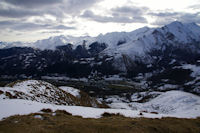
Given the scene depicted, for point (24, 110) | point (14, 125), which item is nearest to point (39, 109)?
point (24, 110)

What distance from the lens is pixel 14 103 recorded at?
2148 cm

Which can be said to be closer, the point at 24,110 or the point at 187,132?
the point at 187,132

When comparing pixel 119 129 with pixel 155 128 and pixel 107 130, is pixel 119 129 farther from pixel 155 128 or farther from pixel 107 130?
pixel 155 128

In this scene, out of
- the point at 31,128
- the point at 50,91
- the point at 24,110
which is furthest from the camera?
the point at 50,91

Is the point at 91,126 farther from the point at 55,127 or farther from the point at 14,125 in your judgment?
the point at 14,125

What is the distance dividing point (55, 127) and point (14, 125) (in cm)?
355

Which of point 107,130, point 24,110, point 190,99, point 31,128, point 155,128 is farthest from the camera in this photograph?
point 190,99

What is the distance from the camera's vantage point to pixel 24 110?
64.5ft

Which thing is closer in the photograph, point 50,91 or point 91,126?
point 91,126

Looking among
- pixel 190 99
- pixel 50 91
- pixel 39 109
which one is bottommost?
pixel 190 99

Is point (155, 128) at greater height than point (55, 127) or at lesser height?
lesser

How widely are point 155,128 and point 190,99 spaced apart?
12377 centimetres

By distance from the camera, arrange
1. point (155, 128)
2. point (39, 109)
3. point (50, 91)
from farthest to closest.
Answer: point (50, 91) < point (39, 109) < point (155, 128)

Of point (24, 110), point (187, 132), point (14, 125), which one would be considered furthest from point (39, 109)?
point (187, 132)
